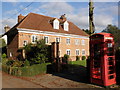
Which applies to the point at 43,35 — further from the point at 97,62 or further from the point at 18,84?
the point at 97,62

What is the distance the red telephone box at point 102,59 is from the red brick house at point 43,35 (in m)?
14.6

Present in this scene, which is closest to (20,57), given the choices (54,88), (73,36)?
(73,36)

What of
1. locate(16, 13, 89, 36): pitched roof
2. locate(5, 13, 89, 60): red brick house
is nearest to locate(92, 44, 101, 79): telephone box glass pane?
locate(5, 13, 89, 60): red brick house

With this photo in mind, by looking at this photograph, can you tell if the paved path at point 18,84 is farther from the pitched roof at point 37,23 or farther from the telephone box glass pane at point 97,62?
the pitched roof at point 37,23

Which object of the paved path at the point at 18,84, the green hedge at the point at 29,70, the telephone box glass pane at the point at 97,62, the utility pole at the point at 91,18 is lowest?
the paved path at the point at 18,84

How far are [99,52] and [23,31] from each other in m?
17.3

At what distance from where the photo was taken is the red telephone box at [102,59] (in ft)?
24.8

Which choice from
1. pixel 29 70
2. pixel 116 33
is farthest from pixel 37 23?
pixel 116 33

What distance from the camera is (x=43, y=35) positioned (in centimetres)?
2480

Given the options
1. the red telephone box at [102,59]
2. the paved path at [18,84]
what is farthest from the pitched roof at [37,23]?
the red telephone box at [102,59]

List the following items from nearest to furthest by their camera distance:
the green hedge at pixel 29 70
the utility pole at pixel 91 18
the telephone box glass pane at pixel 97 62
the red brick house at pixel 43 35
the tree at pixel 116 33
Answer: the telephone box glass pane at pixel 97 62 → the utility pole at pixel 91 18 → the green hedge at pixel 29 70 → the tree at pixel 116 33 → the red brick house at pixel 43 35

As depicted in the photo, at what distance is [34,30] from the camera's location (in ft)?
76.4

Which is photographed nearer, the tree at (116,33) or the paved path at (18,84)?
the paved path at (18,84)

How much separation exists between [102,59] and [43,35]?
18385 mm
